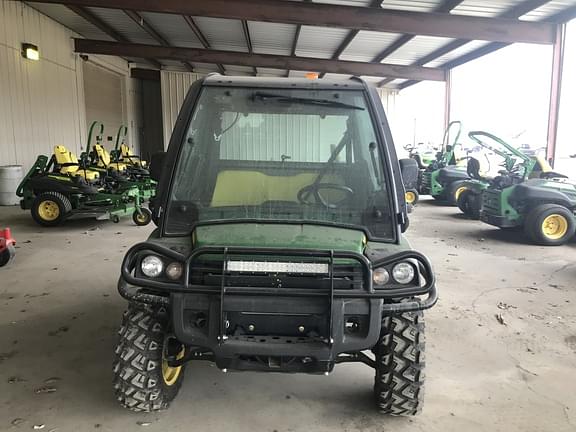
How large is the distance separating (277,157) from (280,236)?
1.98 ft

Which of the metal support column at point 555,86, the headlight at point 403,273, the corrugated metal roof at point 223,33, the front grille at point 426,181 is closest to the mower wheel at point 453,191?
the front grille at point 426,181

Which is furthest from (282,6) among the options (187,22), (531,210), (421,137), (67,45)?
(421,137)

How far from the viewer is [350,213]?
8.50 ft

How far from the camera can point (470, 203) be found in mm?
9734

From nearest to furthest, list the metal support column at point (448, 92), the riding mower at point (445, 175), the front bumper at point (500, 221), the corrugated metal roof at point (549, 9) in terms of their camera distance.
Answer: the front bumper at point (500, 221), the corrugated metal roof at point (549, 9), the riding mower at point (445, 175), the metal support column at point (448, 92)

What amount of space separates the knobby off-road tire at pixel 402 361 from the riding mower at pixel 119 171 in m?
7.28

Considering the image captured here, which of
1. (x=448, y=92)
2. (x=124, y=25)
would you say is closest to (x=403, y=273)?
(x=124, y=25)

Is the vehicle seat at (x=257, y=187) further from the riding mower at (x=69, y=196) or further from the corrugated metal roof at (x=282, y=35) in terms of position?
the corrugated metal roof at (x=282, y=35)

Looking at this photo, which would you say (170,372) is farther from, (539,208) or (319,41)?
(319,41)

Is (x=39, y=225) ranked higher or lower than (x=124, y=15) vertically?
lower

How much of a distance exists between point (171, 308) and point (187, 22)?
1178 cm

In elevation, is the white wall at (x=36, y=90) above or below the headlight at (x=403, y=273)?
above

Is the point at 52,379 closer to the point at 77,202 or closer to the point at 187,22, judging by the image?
the point at 77,202

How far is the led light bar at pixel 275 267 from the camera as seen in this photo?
7.25 ft
